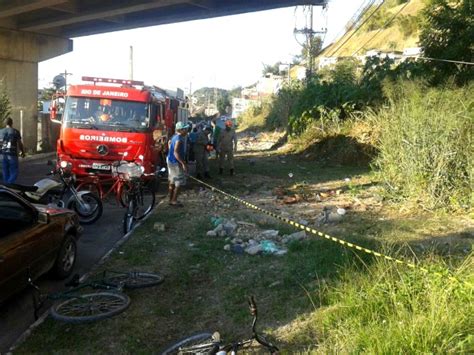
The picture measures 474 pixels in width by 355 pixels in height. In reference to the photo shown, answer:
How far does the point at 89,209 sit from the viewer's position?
927 centimetres

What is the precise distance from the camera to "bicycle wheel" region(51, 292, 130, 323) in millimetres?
4914

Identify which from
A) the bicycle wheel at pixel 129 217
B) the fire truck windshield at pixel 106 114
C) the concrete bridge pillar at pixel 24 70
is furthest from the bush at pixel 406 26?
the bicycle wheel at pixel 129 217

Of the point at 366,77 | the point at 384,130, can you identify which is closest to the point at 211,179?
the point at 384,130

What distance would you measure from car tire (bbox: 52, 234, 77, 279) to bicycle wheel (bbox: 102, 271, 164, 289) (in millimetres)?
671

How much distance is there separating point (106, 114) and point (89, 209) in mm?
3191

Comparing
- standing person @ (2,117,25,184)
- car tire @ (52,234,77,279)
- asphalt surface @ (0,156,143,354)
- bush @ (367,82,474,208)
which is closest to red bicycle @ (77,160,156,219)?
asphalt surface @ (0,156,143,354)

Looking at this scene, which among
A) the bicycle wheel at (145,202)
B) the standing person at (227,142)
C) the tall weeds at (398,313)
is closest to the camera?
the tall weeds at (398,313)

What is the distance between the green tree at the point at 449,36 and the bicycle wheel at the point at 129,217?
928 centimetres

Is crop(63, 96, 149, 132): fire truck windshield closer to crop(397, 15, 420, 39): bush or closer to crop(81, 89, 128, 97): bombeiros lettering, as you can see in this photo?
crop(81, 89, 128, 97): bombeiros lettering

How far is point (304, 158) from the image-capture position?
791 inches

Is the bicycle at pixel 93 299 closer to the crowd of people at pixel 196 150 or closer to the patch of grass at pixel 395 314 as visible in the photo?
the patch of grass at pixel 395 314

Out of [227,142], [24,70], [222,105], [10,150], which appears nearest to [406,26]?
[222,105]

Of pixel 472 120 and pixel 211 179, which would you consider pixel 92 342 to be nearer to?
pixel 472 120

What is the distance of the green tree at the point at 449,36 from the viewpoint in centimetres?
1380
